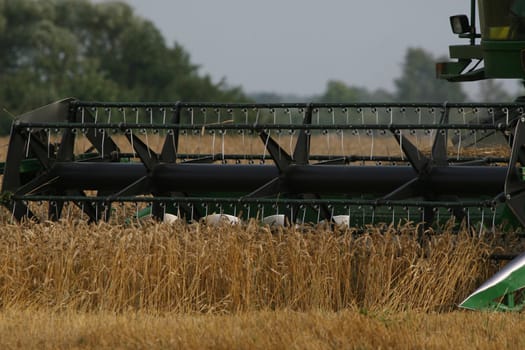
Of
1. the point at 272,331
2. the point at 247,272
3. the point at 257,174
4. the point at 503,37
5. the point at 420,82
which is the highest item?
the point at 420,82

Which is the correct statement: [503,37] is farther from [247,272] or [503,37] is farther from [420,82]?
[420,82]

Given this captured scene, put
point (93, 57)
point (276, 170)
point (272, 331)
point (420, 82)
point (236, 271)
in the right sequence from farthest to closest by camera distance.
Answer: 1. point (420, 82)
2. point (93, 57)
3. point (276, 170)
4. point (236, 271)
5. point (272, 331)

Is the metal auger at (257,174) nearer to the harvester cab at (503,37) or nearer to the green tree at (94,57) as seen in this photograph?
the harvester cab at (503,37)

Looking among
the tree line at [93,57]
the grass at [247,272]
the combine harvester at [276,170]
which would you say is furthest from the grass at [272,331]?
the tree line at [93,57]

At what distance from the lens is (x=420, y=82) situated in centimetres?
11250

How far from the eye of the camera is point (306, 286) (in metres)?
Result: 6.96

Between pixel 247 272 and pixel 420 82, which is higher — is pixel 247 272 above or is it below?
below

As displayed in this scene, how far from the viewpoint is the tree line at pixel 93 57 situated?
1660 inches

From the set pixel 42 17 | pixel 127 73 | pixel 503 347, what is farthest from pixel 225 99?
pixel 503 347

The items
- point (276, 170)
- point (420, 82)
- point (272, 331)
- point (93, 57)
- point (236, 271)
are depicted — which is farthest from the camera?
point (420, 82)

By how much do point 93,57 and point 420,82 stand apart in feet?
223

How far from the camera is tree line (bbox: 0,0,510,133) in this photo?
4216 centimetres

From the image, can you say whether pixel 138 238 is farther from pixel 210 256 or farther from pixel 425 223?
pixel 425 223

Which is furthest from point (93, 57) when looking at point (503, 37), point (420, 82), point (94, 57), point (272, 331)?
point (420, 82)
